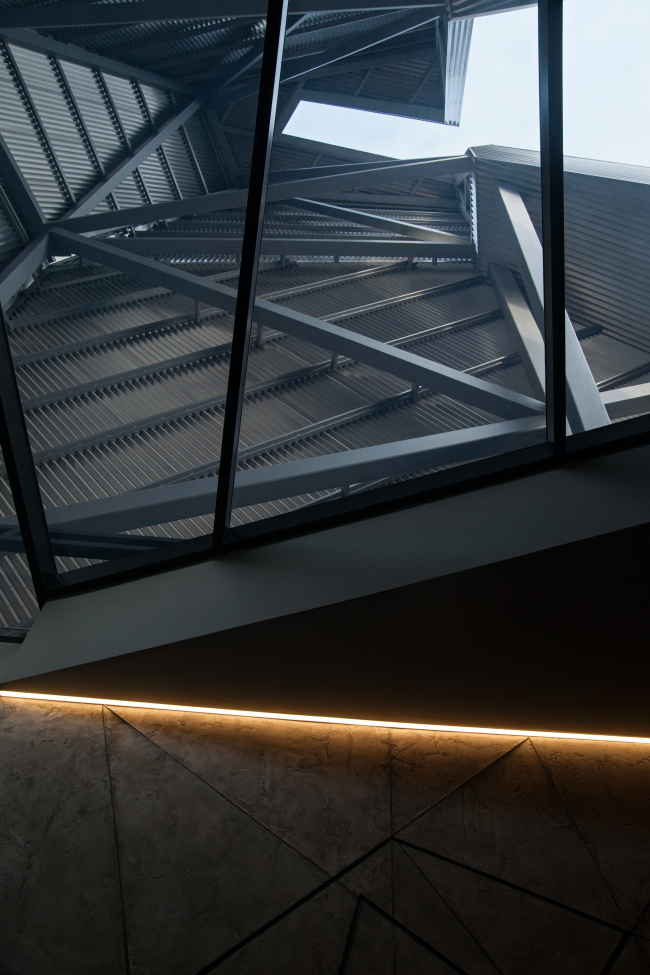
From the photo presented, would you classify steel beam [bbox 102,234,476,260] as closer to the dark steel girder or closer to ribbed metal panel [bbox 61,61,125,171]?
the dark steel girder

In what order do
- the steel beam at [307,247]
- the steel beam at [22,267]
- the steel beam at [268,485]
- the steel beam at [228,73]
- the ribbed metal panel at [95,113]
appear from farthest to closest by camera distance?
the steel beam at [228,73] < the ribbed metal panel at [95,113] < the steel beam at [307,247] < the steel beam at [22,267] < the steel beam at [268,485]

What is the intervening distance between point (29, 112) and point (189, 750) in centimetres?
1755

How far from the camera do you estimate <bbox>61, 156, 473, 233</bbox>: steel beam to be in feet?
59.1

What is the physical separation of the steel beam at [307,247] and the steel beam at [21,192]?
212 centimetres

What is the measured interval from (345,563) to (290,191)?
564 inches

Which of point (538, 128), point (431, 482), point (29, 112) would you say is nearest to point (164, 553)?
point (431, 482)

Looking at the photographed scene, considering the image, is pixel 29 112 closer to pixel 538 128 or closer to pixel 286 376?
pixel 286 376

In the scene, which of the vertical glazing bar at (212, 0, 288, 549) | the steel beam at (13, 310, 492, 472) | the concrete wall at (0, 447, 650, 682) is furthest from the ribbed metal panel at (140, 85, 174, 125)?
the concrete wall at (0, 447, 650, 682)

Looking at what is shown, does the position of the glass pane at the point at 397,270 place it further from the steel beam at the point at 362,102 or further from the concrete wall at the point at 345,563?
the concrete wall at the point at 345,563

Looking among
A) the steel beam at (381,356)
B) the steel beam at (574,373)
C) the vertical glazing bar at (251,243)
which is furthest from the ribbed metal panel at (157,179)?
the vertical glazing bar at (251,243)

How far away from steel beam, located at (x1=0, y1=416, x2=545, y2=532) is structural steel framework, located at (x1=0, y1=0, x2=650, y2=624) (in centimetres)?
3

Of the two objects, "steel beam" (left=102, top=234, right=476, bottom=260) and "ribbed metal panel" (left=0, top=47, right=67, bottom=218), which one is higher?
"ribbed metal panel" (left=0, top=47, right=67, bottom=218)

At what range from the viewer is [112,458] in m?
13.6

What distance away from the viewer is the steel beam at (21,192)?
17.6 meters
